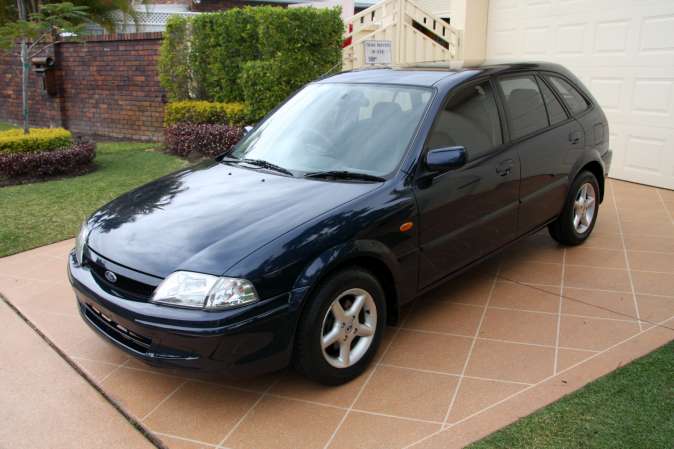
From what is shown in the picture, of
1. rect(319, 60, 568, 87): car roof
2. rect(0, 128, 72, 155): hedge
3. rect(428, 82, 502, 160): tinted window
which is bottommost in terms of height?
rect(0, 128, 72, 155): hedge

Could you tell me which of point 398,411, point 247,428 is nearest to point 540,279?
point 398,411

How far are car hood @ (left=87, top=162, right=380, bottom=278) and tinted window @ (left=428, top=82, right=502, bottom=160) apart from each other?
711mm

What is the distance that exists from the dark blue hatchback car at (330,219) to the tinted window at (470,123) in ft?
0.04

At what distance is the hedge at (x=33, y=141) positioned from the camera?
8789 millimetres

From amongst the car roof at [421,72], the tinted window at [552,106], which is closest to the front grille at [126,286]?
the car roof at [421,72]

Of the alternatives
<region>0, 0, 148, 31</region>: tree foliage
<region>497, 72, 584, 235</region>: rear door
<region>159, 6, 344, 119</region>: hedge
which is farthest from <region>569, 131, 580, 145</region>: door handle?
<region>0, 0, 148, 31</region>: tree foliage

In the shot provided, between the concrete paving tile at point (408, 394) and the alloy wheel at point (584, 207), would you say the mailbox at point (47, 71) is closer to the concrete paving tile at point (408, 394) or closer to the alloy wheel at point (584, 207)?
the alloy wheel at point (584, 207)

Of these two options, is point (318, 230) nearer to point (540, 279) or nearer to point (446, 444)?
point (446, 444)

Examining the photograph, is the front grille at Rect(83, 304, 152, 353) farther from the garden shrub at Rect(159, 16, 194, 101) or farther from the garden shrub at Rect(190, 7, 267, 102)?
the garden shrub at Rect(159, 16, 194, 101)

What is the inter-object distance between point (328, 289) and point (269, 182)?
953 mm

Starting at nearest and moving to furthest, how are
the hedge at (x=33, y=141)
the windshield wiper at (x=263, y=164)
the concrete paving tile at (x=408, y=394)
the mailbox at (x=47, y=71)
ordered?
1. the concrete paving tile at (x=408, y=394)
2. the windshield wiper at (x=263, y=164)
3. the hedge at (x=33, y=141)
4. the mailbox at (x=47, y=71)

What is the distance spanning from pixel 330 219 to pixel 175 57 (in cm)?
820

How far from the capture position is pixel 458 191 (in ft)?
13.1

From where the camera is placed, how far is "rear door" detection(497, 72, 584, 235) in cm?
463
